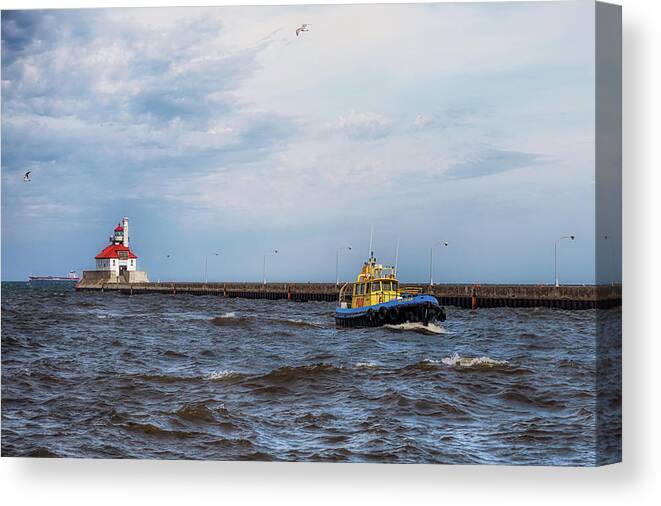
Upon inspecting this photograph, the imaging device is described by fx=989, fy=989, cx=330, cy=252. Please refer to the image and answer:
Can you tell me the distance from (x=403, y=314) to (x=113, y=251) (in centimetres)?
406

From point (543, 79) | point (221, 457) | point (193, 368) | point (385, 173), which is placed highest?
point (543, 79)

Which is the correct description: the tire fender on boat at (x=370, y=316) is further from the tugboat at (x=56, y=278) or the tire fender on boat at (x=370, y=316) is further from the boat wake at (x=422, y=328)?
the tugboat at (x=56, y=278)

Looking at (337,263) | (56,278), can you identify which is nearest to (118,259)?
(56,278)

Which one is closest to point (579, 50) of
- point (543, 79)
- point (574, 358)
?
point (543, 79)

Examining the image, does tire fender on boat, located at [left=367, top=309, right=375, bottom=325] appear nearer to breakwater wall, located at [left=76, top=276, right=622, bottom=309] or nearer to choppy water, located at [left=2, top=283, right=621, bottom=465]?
breakwater wall, located at [left=76, top=276, right=622, bottom=309]

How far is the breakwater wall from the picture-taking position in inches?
471

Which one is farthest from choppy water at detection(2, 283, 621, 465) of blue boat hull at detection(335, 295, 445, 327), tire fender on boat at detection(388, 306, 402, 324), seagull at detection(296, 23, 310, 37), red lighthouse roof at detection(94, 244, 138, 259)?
seagull at detection(296, 23, 310, 37)

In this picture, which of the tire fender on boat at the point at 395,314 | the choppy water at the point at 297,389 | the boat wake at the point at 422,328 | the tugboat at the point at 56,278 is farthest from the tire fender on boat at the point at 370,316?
the tugboat at the point at 56,278

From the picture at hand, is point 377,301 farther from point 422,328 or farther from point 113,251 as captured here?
point 113,251

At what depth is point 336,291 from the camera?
12.8m

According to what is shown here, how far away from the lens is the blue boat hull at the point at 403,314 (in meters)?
13.1

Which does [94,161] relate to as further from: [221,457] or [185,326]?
[221,457]

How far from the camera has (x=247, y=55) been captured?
11.8 metres

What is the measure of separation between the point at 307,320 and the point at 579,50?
5.24 meters
